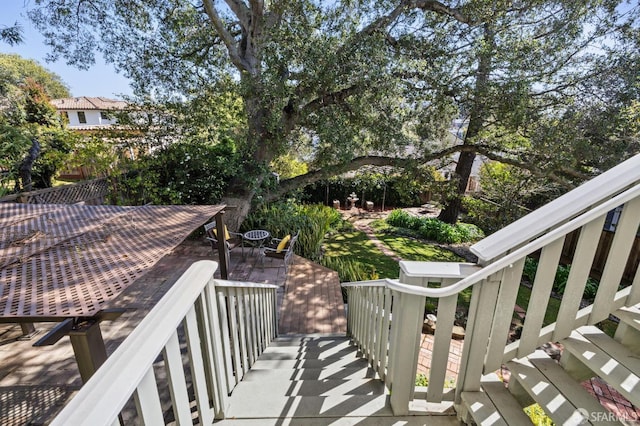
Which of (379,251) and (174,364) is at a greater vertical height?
(174,364)

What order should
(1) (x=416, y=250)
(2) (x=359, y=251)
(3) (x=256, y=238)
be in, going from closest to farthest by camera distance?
(3) (x=256, y=238) → (2) (x=359, y=251) → (1) (x=416, y=250)

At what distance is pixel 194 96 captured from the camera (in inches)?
311

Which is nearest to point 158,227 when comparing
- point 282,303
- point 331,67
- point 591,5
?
point 282,303

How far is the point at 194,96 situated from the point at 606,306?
8957mm

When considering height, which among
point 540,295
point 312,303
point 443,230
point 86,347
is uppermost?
point 540,295

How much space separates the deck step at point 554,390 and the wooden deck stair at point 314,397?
0.46 meters

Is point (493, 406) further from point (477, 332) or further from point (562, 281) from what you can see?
point (562, 281)

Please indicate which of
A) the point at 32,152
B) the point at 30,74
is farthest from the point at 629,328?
the point at 30,74

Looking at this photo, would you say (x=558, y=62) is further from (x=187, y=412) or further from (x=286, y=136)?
(x=187, y=412)

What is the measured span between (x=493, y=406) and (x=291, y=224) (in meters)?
6.80

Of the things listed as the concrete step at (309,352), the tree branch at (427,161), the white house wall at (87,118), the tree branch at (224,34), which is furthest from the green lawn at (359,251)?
the white house wall at (87,118)

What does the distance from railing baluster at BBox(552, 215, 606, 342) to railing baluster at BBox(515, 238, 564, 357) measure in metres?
0.09

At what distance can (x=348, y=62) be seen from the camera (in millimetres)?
6066

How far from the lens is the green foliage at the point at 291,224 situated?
25.6ft
